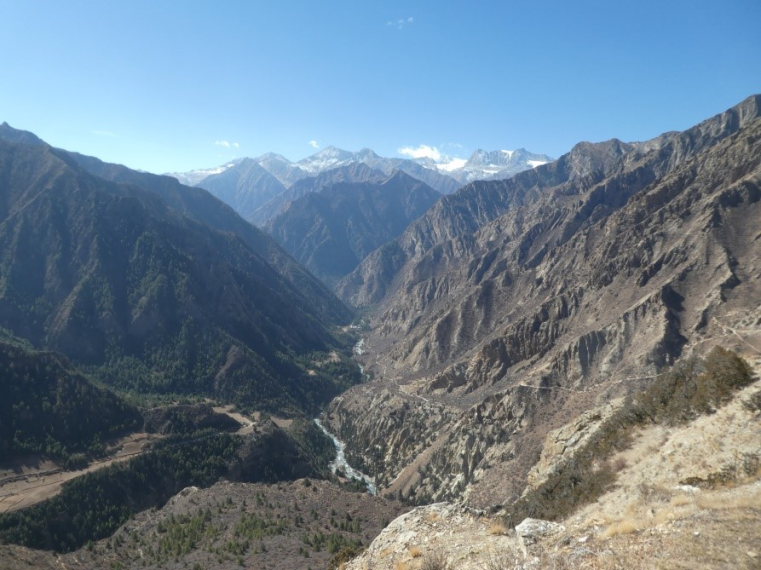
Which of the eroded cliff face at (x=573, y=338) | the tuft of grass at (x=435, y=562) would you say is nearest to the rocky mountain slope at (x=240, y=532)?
the eroded cliff face at (x=573, y=338)

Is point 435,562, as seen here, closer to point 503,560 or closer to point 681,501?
point 503,560

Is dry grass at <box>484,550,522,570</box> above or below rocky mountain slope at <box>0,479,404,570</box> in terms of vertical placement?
above

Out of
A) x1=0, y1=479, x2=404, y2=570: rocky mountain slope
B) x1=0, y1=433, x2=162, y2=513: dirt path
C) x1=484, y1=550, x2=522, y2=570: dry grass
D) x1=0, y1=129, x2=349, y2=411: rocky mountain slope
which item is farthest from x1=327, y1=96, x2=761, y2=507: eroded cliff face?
x1=0, y1=433, x2=162, y2=513: dirt path

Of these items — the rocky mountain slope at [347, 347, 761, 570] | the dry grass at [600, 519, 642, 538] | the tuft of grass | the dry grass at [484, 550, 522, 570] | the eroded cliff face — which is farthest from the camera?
the eroded cliff face

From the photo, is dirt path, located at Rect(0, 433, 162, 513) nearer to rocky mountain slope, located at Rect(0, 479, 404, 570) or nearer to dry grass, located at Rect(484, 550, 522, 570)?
rocky mountain slope, located at Rect(0, 479, 404, 570)

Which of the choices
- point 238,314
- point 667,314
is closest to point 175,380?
point 238,314

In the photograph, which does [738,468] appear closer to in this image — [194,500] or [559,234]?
[194,500]

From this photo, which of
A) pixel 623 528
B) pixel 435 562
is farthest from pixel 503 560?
pixel 623 528

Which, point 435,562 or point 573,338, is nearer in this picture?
point 435,562
